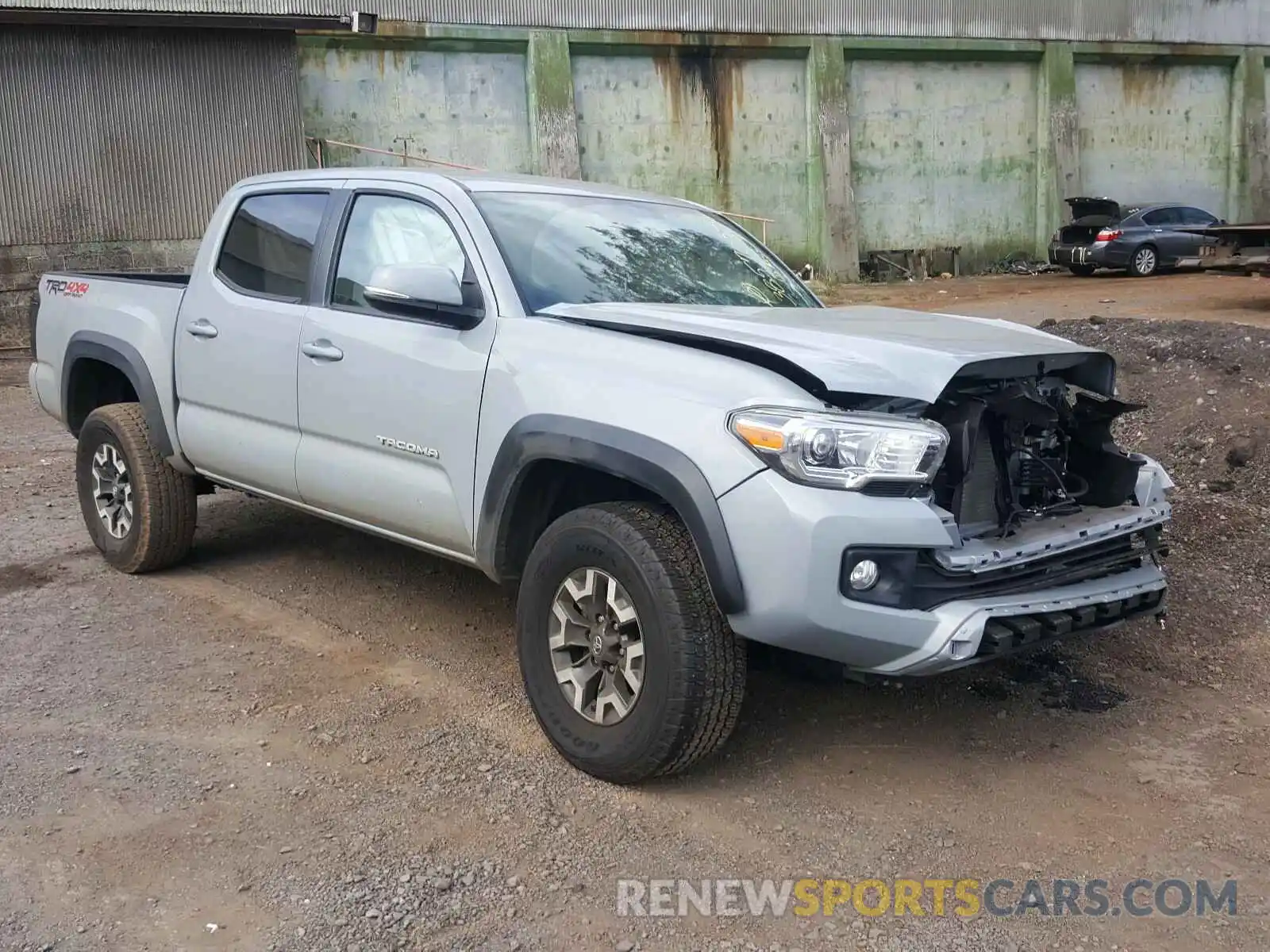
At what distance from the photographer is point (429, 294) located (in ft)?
13.5

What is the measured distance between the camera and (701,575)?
3516mm

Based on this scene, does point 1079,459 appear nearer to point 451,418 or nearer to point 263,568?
point 451,418

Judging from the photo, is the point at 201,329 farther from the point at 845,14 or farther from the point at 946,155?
the point at 946,155

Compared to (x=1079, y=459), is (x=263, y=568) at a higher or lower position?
lower

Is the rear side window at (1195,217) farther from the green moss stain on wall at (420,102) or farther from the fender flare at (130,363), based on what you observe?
the fender flare at (130,363)

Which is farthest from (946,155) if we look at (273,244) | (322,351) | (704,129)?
(322,351)

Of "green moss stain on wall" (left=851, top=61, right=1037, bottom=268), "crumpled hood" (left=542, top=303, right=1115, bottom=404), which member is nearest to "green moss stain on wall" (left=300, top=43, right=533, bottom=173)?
"green moss stain on wall" (left=851, top=61, right=1037, bottom=268)

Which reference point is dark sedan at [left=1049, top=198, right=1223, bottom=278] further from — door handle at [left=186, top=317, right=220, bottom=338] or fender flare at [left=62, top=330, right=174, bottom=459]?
door handle at [left=186, top=317, right=220, bottom=338]

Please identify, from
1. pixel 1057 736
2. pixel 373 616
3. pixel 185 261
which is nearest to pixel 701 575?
pixel 1057 736

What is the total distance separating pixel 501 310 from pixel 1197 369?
5.84m

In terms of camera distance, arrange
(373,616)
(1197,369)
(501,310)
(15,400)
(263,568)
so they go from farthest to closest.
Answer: (15,400) < (1197,369) < (263,568) < (373,616) < (501,310)

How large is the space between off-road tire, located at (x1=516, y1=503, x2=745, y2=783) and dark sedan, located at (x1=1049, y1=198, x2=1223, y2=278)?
21.5 metres

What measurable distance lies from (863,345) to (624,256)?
1.27 meters

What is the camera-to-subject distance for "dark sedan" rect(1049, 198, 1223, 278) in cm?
2267
